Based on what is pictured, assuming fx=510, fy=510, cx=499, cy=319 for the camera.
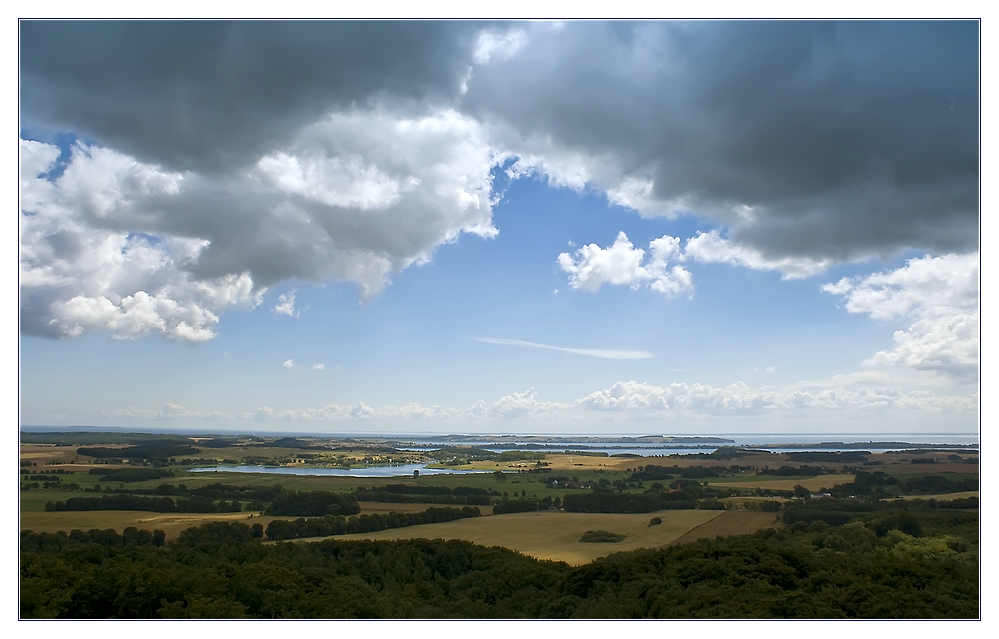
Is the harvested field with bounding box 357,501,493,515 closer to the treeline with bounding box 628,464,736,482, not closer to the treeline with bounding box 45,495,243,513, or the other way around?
the treeline with bounding box 45,495,243,513

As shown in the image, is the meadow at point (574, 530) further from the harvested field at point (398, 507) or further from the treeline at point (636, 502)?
the harvested field at point (398, 507)

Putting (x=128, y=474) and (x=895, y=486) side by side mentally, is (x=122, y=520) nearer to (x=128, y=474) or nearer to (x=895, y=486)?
Result: (x=128, y=474)

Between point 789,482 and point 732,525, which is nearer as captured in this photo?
point 732,525

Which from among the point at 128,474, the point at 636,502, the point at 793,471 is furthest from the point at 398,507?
the point at 793,471

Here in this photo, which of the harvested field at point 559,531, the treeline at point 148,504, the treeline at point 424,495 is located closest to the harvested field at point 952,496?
the harvested field at point 559,531

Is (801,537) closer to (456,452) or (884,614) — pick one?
(884,614)

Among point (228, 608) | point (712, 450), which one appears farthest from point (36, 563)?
point (712, 450)
